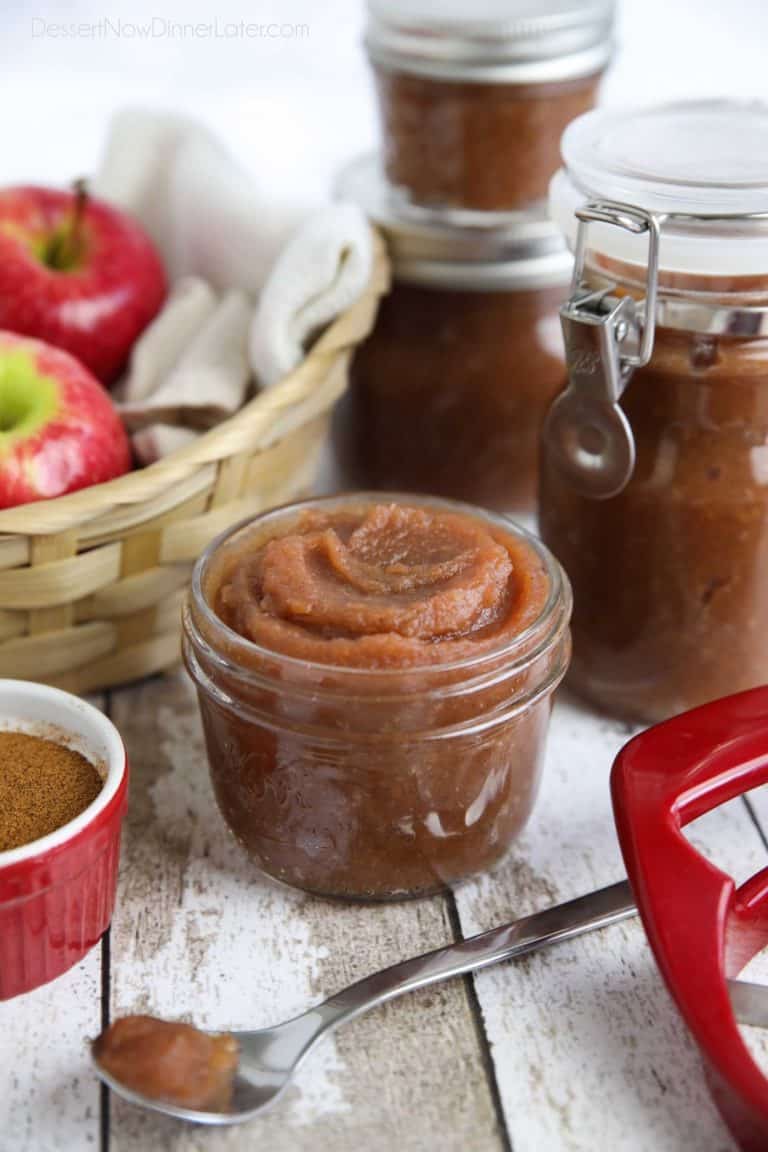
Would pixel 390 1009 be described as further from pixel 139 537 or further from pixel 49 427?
pixel 49 427

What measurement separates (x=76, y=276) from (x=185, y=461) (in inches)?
A: 14.4

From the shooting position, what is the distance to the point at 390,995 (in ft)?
3.22

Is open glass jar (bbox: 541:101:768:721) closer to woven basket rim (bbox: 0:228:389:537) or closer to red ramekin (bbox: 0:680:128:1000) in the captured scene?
woven basket rim (bbox: 0:228:389:537)

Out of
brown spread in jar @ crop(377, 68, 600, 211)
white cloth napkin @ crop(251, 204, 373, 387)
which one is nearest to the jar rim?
white cloth napkin @ crop(251, 204, 373, 387)

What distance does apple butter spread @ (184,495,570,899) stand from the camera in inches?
39.8

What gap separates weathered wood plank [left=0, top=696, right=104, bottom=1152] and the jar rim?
261 millimetres

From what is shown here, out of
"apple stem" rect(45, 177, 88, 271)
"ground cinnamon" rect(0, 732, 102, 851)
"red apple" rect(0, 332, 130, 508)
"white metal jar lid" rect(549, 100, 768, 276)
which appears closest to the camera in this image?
"ground cinnamon" rect(0, 732, 102, 851)

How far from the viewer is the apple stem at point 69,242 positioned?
148cm

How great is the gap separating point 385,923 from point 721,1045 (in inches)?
11.5

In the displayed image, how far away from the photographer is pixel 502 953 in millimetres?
1023

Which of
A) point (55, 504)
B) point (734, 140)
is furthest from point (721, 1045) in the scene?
point (734, 140)

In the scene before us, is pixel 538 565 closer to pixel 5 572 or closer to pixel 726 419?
pixel 726 419

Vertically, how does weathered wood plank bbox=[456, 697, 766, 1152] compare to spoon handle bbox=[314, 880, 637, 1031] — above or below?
below

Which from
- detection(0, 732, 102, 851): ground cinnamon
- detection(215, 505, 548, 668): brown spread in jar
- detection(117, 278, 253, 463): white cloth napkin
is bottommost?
detection(0, 732, 102, 851): ground cinnamon
